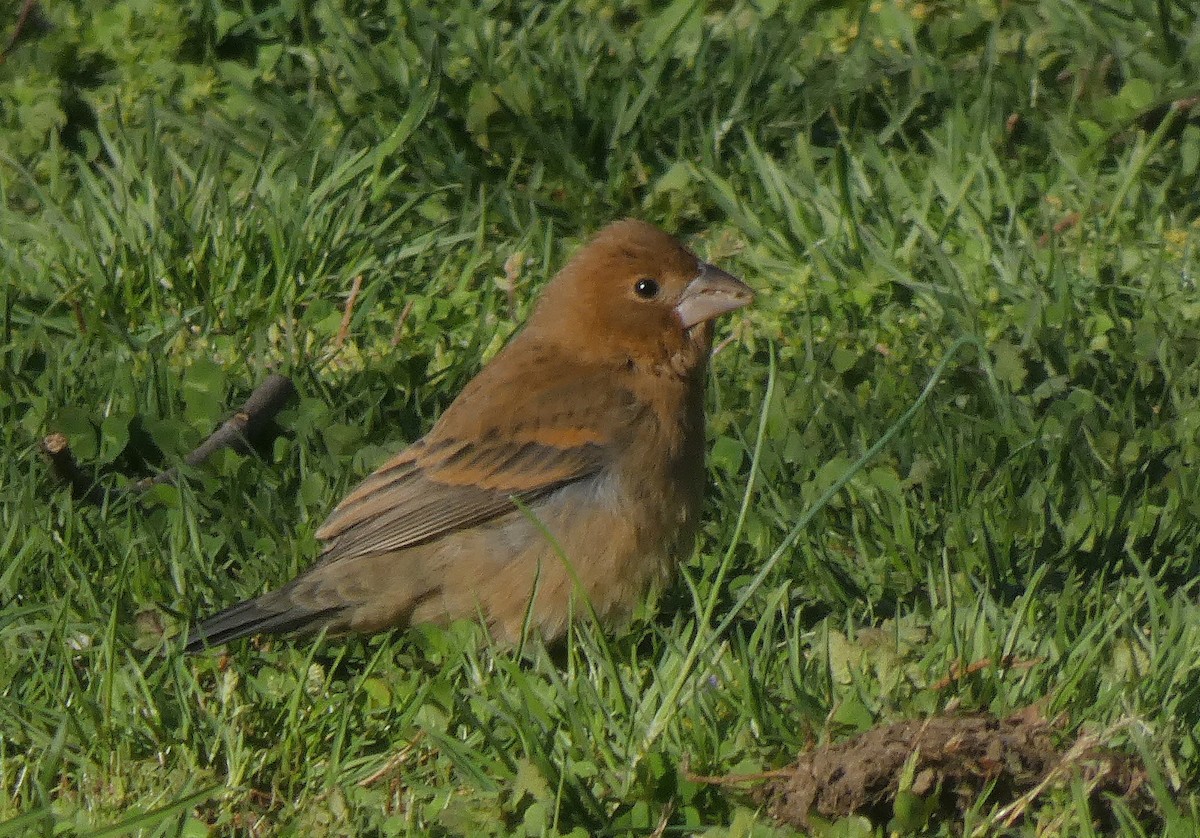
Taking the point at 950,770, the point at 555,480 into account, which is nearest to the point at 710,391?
the point at 555,480

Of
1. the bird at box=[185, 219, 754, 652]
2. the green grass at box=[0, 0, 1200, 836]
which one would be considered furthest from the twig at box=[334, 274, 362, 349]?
the bird at box=[185, 219, 754, 652]

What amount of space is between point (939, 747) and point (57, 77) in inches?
186

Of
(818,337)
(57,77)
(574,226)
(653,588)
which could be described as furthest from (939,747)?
(57,77)

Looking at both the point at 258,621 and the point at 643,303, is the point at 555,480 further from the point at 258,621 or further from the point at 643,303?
the point at 258,621

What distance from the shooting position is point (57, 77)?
23.6ft

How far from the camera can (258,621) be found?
175 inches

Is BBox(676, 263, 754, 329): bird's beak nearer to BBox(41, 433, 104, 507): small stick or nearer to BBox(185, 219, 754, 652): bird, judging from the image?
BBox(185, 219, 754, 652): bird

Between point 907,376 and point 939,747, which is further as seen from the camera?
point 907,376

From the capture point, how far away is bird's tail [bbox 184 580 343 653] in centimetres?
438

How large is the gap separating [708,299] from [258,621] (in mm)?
1529

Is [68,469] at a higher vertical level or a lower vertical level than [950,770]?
higher

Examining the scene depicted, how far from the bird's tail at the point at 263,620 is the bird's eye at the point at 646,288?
121 cm

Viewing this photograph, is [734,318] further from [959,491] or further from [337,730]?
[337,730]

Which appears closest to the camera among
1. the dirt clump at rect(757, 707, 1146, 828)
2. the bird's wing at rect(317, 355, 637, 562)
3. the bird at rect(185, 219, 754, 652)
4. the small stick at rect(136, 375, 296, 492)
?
the dirt clump at rect(757, 707, 1146, 828)
